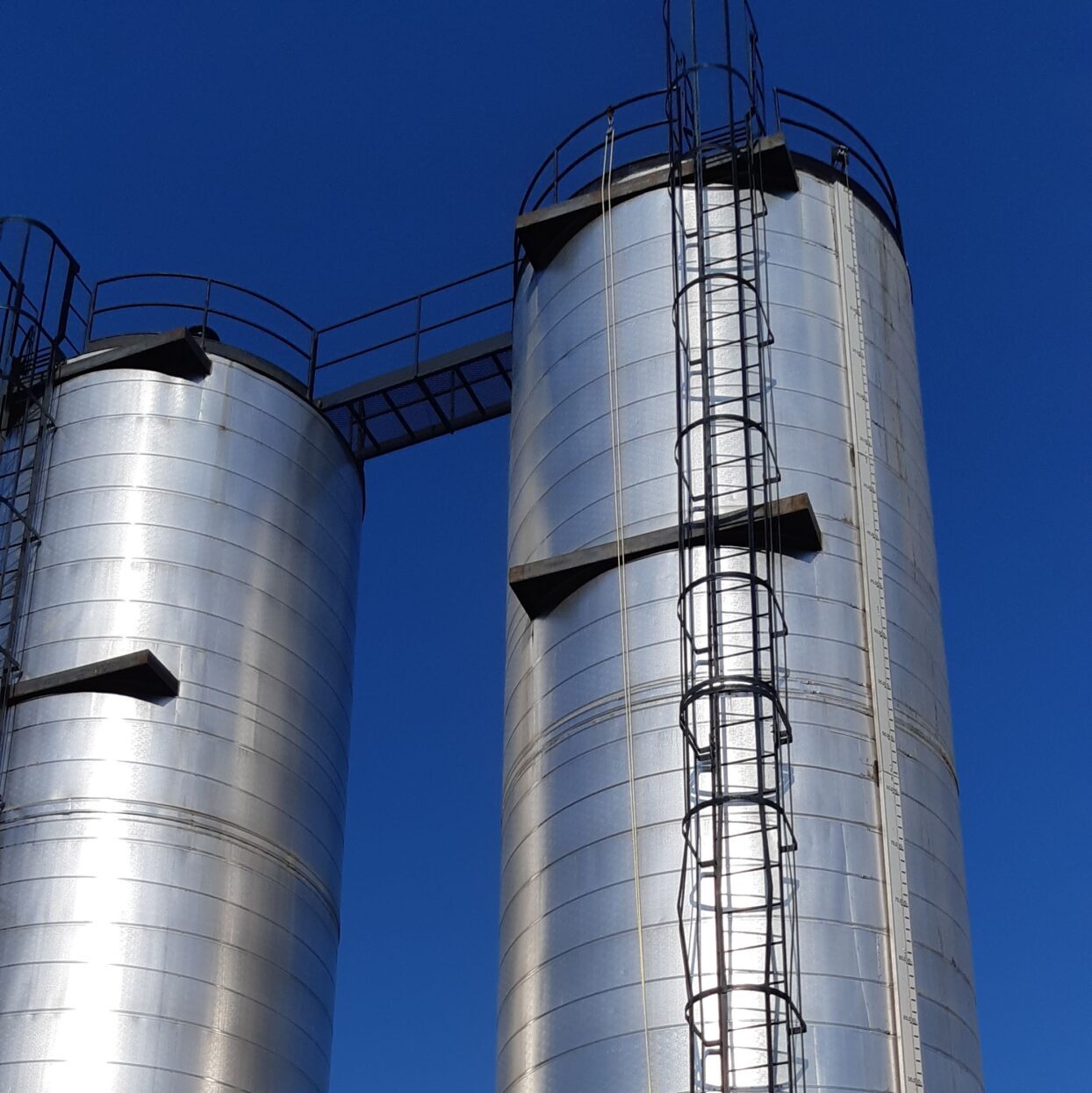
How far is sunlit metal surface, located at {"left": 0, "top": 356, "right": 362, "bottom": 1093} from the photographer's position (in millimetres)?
23875

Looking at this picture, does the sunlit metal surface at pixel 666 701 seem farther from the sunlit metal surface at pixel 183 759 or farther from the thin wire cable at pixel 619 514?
the sunlit metal surface at pixel 183 759

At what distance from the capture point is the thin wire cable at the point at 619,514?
19047 millimetres

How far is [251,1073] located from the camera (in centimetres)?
2467

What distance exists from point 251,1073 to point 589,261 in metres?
11.8

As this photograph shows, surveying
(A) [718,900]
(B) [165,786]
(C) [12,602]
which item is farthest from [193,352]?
(A) [718,900]

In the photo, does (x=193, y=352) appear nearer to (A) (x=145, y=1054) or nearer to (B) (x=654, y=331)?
(B) (x=654, y=331)

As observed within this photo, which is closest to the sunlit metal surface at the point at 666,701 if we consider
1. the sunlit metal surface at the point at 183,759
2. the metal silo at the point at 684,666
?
the metal silo at the point at 684,666

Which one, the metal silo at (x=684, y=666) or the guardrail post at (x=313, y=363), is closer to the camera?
the metal silo at (x=684, y=666)

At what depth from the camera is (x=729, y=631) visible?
66.8 feet

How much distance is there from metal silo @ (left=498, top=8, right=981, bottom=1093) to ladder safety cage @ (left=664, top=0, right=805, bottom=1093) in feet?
0.21

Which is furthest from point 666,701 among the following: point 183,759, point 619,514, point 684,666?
point 183,759

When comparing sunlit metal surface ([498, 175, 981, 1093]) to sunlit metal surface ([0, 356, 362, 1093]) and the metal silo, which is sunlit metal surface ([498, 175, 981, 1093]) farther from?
sunlit metal surface ([0, 356, 362, 1093])

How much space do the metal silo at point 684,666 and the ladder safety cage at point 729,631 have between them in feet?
0.21

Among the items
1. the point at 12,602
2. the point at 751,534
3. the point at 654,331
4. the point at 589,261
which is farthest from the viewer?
the point at 12,602
